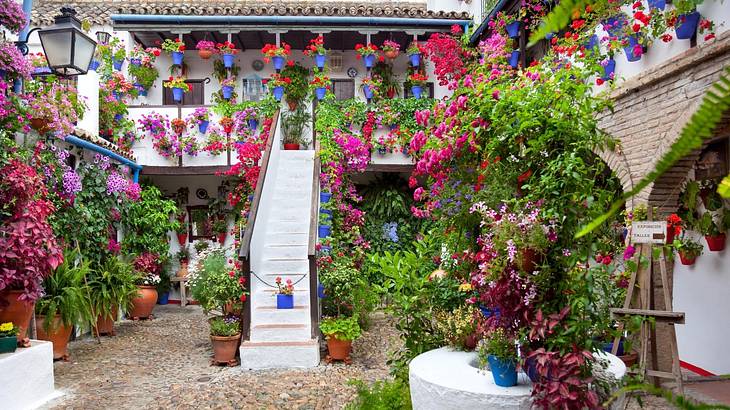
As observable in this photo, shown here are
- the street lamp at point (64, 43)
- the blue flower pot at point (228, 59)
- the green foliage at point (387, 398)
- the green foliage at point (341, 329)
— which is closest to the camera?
the green foliage at point (387, 398)

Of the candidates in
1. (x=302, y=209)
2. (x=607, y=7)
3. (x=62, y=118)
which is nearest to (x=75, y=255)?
(x=62, y=118)

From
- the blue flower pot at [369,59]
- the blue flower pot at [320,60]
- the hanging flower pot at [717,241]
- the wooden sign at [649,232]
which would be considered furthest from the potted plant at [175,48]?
the hanging flower pot at [717,241]

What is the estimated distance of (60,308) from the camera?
6.75 metres

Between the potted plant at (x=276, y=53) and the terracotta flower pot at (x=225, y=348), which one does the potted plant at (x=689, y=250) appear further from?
the potted plant at (x=276, y=53)

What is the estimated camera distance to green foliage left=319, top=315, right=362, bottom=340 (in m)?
6.80

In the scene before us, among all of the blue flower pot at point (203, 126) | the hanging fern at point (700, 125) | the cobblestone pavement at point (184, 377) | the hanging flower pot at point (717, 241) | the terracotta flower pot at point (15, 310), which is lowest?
the cobblestone pavement at point (184, 377)

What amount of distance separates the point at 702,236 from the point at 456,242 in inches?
135

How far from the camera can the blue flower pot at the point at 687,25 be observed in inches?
189

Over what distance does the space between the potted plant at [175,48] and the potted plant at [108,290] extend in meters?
4.73

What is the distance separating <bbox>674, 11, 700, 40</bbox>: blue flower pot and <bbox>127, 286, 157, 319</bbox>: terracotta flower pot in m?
8.66

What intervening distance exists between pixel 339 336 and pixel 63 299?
11.0 feet

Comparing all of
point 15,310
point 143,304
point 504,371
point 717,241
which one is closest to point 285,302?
point 15,310

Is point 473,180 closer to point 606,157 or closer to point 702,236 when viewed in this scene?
point 606,157

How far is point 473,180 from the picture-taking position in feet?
13.9
